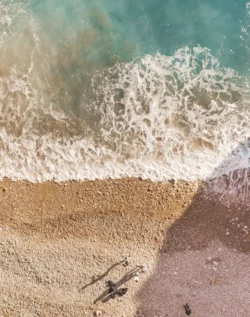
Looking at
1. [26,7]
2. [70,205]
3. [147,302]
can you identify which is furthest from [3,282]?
[26,7]

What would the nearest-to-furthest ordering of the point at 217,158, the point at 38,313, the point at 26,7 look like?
the point at 38,313 < the point at 217,158 < the point at 26,7

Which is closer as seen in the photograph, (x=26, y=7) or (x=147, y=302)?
(x=147, y=302)

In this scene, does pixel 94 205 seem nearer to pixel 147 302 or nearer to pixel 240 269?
pixel 147 302

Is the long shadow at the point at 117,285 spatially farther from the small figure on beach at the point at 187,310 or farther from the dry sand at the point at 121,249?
the small figure on beach at the point at 187,310

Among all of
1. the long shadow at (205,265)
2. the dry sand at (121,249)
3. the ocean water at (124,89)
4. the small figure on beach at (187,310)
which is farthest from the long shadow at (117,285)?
the ocean water at (124,89)

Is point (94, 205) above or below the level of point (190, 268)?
above

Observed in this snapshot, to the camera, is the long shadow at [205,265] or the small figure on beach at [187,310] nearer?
the small figure on beach at [187,310]

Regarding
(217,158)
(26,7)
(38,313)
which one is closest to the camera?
(38,313)
